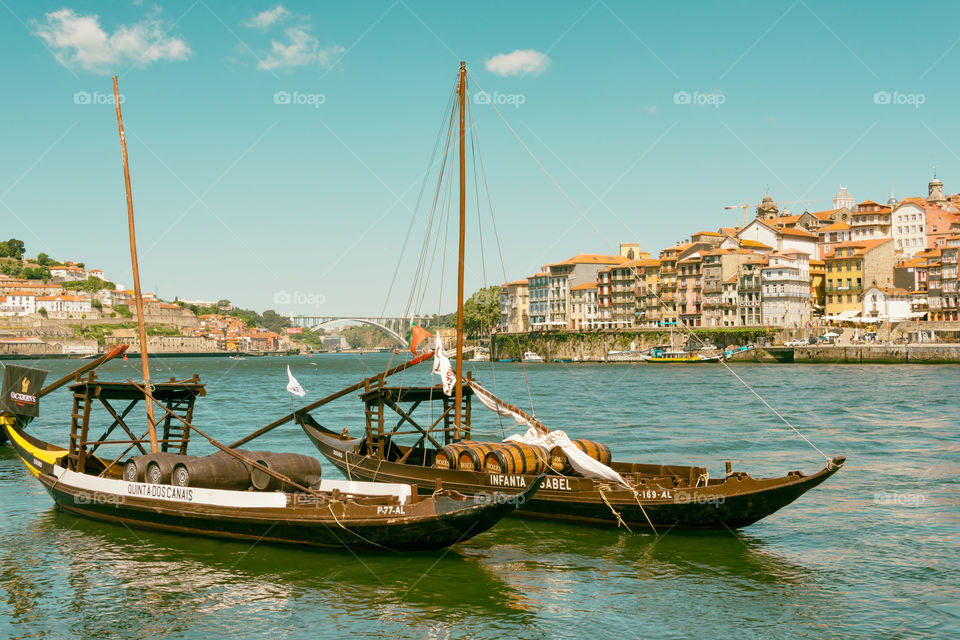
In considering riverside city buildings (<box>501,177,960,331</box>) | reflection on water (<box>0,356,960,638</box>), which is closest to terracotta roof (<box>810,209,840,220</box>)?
riverside city buildings (<box>501,177,960,331</box>)

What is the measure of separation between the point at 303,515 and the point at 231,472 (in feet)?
9.90

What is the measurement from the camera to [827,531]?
2336cm

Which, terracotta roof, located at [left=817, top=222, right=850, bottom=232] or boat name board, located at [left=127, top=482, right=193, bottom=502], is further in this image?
terracotta roof, located at [left=817, top=222, right=850, bottom=232]

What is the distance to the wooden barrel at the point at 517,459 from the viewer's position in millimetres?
23094

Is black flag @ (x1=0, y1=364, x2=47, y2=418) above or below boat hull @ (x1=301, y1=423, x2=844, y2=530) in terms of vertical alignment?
above

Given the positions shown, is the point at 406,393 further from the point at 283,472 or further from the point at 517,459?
the point at 283,472

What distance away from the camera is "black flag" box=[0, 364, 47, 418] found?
2986 cm

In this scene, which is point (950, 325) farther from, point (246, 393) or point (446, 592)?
point (446, 592)

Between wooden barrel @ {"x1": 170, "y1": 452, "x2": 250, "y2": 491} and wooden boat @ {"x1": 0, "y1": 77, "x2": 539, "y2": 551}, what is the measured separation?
25 mm

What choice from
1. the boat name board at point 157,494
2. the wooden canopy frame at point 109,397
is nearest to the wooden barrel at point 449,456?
the boat name board at point 157,494

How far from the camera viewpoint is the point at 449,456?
79.1ft

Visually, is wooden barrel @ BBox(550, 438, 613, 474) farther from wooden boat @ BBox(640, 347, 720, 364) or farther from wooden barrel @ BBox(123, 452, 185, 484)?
wooden boat @ BBox(640, 347, 720, 364)

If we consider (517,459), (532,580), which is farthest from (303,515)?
(517,459)

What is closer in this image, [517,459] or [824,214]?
[517,459]
